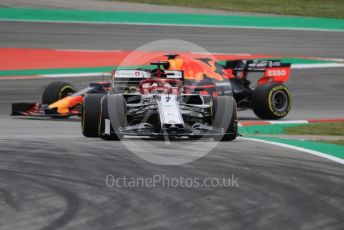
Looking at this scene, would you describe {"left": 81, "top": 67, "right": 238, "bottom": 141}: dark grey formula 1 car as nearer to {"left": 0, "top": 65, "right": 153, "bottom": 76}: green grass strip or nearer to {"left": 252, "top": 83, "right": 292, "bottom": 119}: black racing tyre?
{"left": 252, "top": 83, "right": 292, "bottom": 119}: black racing tyre

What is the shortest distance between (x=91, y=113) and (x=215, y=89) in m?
4.38

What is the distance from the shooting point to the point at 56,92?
18.7 m

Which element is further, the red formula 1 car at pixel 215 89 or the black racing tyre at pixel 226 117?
the red formula 1 car at pixel 215 89

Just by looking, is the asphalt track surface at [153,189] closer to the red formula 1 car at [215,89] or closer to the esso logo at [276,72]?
the red formula 1 car at [215,89]

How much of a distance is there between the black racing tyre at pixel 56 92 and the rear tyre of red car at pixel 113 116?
5507 millimetres

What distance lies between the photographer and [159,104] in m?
13.3

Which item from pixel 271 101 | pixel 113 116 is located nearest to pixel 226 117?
pixel 113 116

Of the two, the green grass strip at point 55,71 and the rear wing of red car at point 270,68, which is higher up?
the rear wing of red car at point 270,68

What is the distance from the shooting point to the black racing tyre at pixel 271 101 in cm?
1783

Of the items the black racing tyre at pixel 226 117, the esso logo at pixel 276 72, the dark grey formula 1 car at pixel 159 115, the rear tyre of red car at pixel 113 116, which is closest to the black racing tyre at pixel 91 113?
the dark grey formula 1 car at pixel 159 115

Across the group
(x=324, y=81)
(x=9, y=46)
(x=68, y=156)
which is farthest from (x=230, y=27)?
(x=68, y=156)

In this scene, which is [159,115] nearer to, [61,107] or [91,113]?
[91,113]

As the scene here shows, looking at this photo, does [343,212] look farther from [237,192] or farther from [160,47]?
[160,47]

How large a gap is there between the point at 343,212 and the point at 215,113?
574 centimetres
